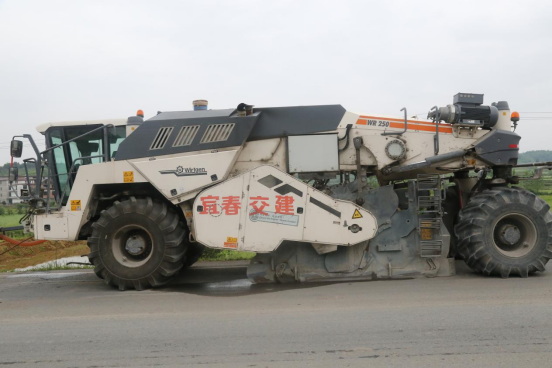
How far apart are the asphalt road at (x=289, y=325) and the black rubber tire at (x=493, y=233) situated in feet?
0.81

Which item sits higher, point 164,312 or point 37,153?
point 37,153

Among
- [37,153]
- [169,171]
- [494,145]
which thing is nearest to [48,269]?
[37,153]

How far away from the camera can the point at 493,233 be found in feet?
26.2

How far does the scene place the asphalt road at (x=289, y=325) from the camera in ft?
14.9

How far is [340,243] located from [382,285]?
0.85 metres

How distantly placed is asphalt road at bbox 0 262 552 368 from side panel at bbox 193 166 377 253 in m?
0.73

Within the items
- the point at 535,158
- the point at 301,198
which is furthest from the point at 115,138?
the point at 535,158

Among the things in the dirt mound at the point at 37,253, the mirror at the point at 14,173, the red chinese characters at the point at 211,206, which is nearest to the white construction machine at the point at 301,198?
the red chinese characters at the point at 211,206

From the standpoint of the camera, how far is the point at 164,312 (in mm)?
6352

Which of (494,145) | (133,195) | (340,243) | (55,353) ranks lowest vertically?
(55,353)

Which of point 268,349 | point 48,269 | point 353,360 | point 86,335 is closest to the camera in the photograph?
point 353,360

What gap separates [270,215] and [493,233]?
3469mm

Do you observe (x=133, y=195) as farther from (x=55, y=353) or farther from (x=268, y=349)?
(x=268, y=349)

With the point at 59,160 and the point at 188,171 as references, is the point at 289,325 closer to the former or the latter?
the point at 188,171
